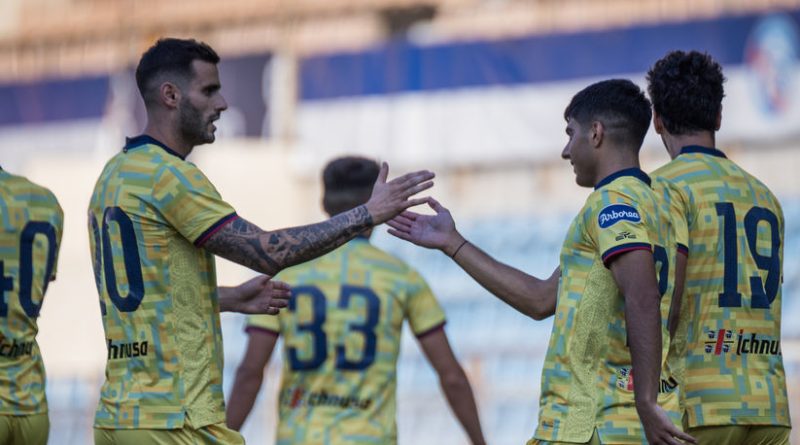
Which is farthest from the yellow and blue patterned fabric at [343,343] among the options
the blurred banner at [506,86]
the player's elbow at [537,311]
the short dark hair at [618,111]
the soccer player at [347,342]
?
the blurred banner at [506,86]

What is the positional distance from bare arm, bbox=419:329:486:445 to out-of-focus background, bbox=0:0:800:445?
4405mm

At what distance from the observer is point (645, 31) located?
11094 mm

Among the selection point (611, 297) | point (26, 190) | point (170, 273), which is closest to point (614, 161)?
point (611, 297)

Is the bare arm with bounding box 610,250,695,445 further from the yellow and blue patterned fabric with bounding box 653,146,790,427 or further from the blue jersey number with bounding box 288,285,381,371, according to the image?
the blue jersey number with bounding box 288,285,381,371

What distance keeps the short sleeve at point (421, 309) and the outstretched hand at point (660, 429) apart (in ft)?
7.96

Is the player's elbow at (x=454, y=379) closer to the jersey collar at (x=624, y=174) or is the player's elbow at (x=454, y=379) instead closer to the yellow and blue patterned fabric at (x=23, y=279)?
the yellow and blue patterned fabric at (x=23, y=279)

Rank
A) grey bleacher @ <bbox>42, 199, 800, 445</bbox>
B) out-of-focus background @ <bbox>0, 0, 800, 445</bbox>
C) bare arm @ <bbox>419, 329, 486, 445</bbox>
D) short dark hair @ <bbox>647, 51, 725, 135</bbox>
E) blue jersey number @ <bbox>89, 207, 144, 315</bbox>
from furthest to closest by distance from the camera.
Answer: grey bleacher @ <bbox>42, 199, 800, 445</bbox> < out-of-focus background @ <bbox>0, 0, 800, 445</bbox> < bare arm @ <bbox>419, 329, 486, 445</bbox> < short dark hair @ <bbox>647, 51, 725, 135</bbox> < blue jersey number @ <bbox>89, 207, 144, 315</bbox>

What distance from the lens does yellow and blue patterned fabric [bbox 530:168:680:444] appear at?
13.8 ft

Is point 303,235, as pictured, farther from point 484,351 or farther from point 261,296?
point 484,351

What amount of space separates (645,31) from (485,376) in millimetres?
3269

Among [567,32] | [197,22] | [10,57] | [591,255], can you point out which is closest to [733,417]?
[591,255]

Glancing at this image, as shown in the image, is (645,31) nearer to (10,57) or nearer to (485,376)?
(485,376)

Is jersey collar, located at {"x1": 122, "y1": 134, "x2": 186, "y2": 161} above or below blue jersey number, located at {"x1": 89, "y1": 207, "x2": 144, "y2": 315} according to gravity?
above

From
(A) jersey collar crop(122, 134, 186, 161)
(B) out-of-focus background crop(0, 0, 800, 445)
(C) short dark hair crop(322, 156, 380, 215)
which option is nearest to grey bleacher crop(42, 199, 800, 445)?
(B) out-of-focus background crop(0, 0, 800, 445)
